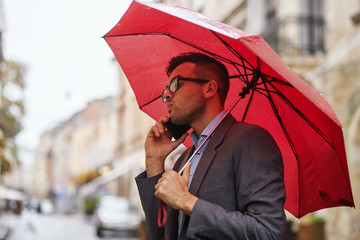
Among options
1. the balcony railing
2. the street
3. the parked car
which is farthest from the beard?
the parked car

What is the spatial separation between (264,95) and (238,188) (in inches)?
31.6

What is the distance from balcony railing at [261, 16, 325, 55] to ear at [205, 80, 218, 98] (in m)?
12.2

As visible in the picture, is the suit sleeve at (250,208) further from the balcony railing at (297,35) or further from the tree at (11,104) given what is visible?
the tree at (11,104)

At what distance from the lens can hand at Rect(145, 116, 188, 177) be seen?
2.71 meters

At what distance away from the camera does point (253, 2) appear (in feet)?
57.0

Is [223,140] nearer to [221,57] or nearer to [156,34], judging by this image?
[221,57]

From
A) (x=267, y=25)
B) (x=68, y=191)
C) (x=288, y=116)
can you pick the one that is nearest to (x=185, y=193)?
(x=288, y=116)

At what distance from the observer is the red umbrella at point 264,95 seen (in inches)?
104

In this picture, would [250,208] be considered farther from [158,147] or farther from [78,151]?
[78,151]

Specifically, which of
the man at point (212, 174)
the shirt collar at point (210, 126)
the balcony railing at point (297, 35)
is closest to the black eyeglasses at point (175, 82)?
the man at point (212, 174)

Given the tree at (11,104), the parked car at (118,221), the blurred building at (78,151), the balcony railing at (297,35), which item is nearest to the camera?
the balcony railing at (297,35)

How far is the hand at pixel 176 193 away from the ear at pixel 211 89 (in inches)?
16.0

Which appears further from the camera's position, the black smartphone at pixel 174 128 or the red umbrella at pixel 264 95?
the black smartphone at pixel 174 128

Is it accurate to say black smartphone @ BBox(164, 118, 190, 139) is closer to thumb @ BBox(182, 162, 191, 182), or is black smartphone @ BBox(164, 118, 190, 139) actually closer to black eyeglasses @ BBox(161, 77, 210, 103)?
black eyeglasses @ BBox(161, 77, 210, 103)
